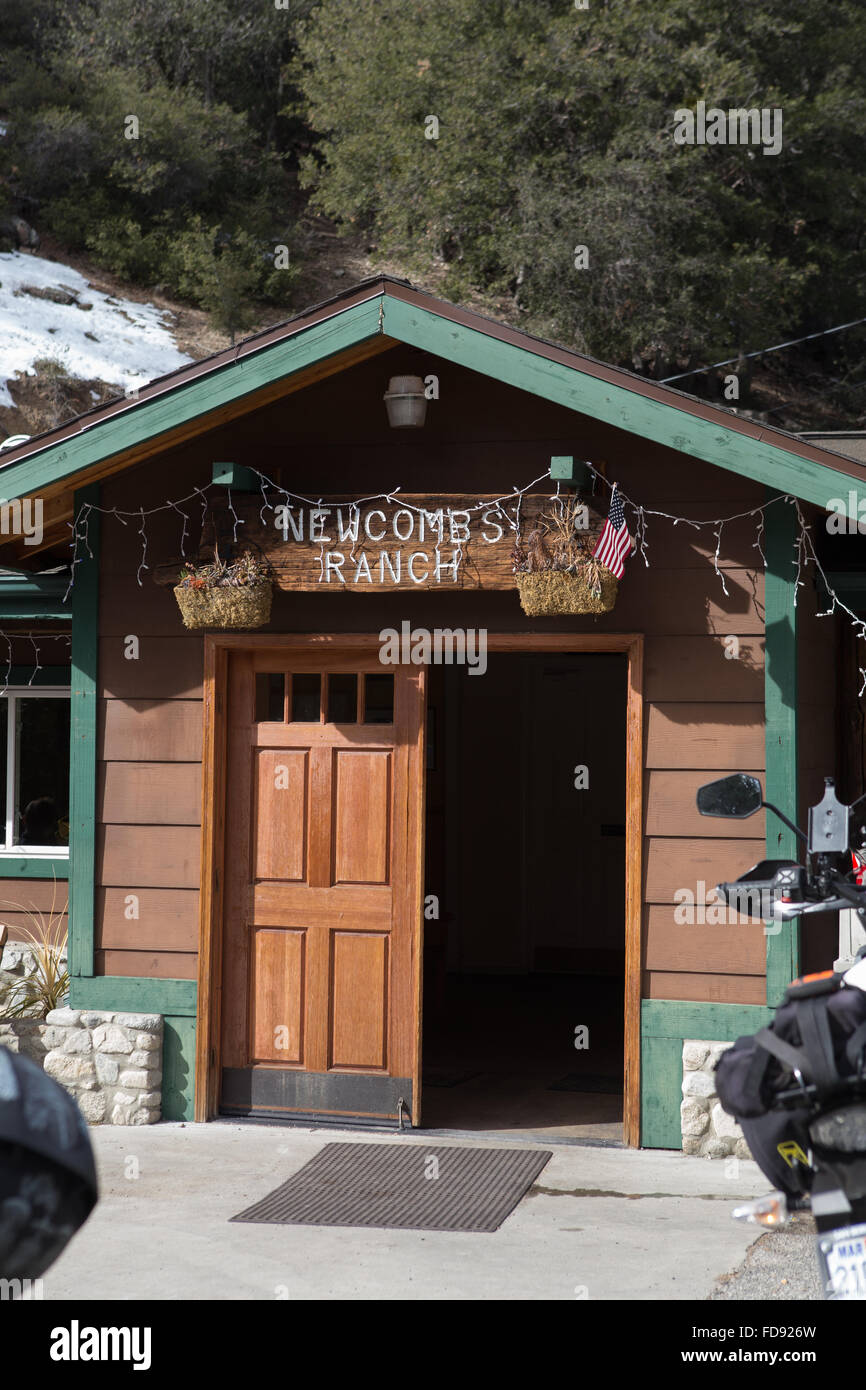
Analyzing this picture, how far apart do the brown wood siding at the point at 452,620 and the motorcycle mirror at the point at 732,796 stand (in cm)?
270

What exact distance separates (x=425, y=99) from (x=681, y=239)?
238 inches

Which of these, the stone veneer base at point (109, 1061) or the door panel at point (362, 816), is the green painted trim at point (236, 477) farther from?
the stone veneer base at point (109, 1061)

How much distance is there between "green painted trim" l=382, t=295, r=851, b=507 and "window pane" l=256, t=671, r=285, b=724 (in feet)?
6.00

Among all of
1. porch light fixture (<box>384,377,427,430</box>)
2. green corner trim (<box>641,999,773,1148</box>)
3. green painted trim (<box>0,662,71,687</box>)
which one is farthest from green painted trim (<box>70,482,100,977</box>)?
green corner trim (<box>641,999,773,1148</box>)

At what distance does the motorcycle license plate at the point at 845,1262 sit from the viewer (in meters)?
2.46

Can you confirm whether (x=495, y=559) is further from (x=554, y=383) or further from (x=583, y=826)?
(x=583, y=826)

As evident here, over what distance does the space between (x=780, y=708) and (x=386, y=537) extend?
1949 mm

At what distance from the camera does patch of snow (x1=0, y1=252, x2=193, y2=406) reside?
2222 centimetres

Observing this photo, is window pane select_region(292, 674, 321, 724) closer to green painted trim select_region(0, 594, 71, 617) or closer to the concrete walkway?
green painted trim select_region(0, 594, 71, 617)

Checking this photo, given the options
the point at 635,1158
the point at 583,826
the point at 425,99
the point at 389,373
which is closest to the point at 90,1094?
the point at 635,1158

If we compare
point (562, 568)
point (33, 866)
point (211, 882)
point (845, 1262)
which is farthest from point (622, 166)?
point (845, 1262)

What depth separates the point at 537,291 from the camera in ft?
77.6

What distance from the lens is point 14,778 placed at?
831cm

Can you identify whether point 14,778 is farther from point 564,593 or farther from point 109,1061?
point 564,593
